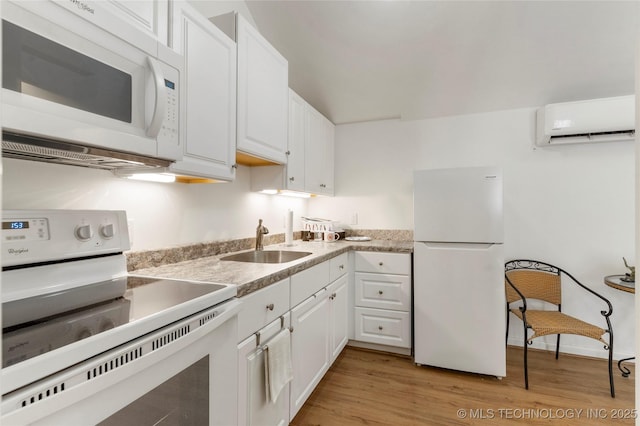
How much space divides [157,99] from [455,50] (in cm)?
227

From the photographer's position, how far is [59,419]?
65 centimetres

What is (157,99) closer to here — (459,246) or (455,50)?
(459,246)

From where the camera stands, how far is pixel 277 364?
1441mm

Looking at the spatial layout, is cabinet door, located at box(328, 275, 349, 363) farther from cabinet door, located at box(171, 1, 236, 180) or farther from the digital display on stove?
the digital display on stove

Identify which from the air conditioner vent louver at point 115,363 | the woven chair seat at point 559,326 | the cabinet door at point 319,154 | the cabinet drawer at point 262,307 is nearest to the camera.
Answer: the air conditioner vent louver at point 115,363

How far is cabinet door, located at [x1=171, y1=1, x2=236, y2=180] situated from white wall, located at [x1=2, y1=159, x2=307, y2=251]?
343mm

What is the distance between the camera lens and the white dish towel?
139cm

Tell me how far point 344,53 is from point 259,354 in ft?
7.50

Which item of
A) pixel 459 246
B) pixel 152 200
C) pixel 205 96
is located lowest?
pixel 459 246

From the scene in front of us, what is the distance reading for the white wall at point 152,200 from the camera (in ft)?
3.65

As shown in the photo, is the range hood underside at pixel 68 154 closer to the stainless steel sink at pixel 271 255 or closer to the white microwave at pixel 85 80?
the white microwave at pixel 85 80

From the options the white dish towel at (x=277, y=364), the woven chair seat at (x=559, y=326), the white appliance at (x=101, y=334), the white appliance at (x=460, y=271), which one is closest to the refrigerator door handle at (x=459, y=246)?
the white appliance at (x=460, y=271)

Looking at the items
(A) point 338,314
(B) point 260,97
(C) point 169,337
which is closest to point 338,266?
(A) point 338,314

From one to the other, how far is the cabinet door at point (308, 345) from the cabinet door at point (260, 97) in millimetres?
955
